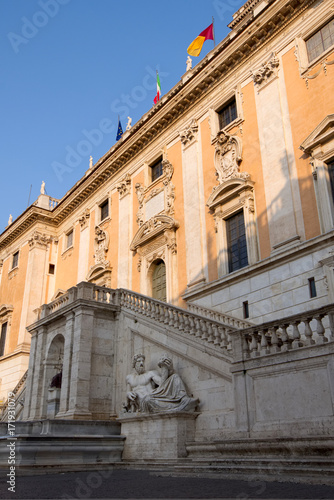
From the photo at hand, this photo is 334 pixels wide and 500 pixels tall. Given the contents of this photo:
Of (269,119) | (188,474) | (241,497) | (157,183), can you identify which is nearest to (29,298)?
(157,183)

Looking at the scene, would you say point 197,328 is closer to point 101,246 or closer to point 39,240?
point 101,246

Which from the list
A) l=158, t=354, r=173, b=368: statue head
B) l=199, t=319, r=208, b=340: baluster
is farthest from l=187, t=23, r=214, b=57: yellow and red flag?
l=158, t=354, r=173, b=368: statue head

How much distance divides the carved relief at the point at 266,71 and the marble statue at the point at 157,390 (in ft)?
37.4

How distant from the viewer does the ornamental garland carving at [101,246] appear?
24.8 m

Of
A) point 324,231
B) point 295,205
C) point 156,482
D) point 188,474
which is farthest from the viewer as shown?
point 295,205

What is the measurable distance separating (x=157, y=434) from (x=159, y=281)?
10561 mm

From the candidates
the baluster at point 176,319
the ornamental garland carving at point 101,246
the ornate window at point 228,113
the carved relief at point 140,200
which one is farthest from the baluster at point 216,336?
the ornamental garland carving at point 101,246

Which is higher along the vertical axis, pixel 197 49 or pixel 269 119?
pixel 197 49

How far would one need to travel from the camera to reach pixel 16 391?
71.8ft

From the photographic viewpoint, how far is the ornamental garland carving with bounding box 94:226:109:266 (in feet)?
81.4

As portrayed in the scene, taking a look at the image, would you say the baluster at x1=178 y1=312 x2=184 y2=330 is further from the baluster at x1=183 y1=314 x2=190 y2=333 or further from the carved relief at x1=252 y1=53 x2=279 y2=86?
the carved relief at x1=252 y1=53 x2=279 y2=86

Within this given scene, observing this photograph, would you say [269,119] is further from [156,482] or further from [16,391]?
[16,391]

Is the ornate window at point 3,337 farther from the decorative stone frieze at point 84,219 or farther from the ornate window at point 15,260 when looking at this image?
the decorative stone frieze at point 84,219

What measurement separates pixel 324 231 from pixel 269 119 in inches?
211
